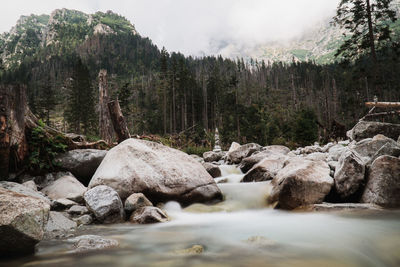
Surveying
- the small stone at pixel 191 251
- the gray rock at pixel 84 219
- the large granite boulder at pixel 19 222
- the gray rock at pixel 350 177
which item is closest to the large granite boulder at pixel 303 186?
the gray rock at pixel 350 177

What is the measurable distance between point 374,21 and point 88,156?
19.0 meters

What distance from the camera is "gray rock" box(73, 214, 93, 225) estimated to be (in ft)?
16.4

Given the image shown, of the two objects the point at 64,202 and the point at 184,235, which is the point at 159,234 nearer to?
the point at 184,235

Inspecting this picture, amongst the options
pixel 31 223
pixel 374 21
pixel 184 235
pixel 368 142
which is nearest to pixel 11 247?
pixel 31 223

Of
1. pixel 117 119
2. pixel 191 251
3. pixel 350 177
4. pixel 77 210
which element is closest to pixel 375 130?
pixel 350 177

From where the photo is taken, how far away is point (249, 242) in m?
3.82

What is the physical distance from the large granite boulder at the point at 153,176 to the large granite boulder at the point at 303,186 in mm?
1925

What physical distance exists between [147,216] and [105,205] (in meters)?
0.93

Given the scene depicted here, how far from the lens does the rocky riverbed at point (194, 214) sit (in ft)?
10.3

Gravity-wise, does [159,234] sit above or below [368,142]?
below

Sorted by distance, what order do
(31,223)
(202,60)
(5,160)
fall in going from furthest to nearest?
1. (202,60)
2. (5,160)
3. (31,223)

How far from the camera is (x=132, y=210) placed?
562 centimetres

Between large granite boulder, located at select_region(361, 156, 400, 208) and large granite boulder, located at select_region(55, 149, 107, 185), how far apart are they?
7873 mm

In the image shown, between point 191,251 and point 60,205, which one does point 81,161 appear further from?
point 191,251
